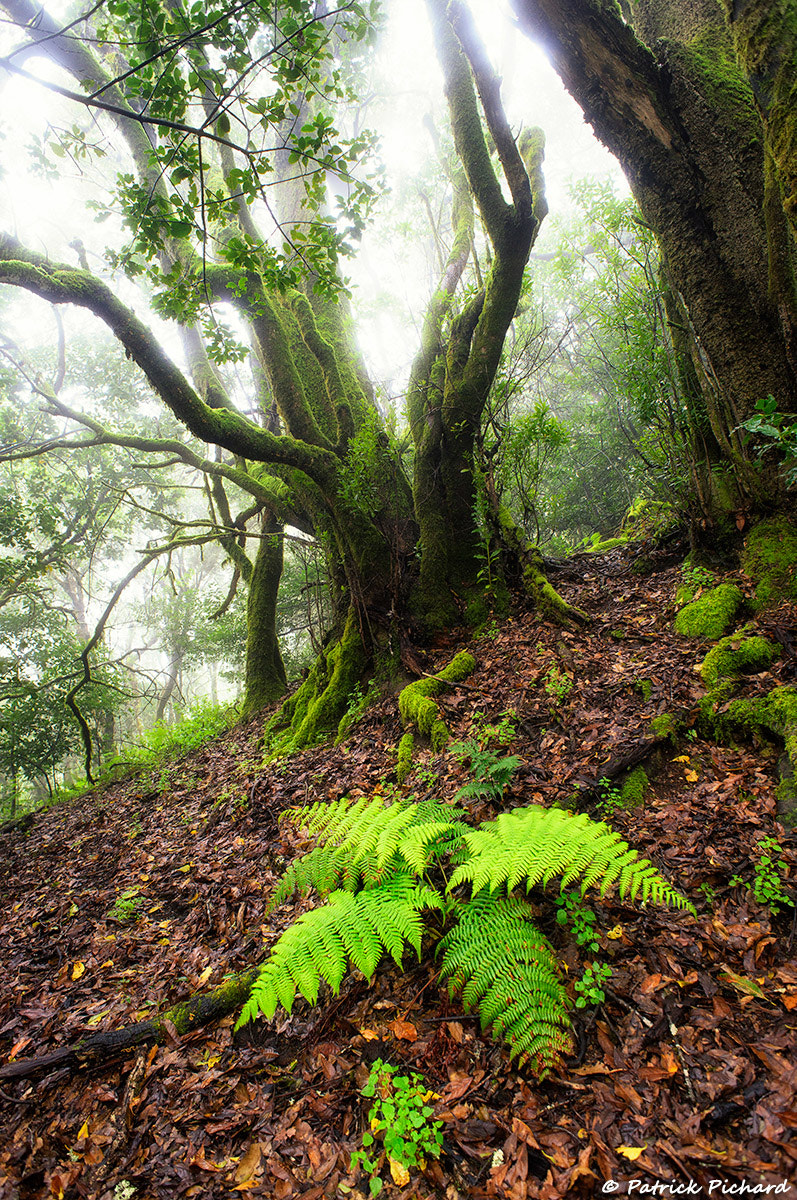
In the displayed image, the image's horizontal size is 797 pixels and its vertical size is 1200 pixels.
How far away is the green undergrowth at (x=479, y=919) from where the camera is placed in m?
1.81

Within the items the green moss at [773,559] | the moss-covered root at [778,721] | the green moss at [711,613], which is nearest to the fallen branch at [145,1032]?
the moss-covered root at [778,721]

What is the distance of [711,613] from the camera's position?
13.7 ft

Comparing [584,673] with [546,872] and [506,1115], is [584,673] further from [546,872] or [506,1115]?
[506,1115]

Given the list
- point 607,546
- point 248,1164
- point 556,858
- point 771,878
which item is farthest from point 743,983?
point 607,546

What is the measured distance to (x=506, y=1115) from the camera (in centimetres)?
171

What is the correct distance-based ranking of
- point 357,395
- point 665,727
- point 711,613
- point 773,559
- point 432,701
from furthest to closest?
1. point 357,395
2. point 432,701
3. point 711,613
4. point 773,559
5. point 665,727

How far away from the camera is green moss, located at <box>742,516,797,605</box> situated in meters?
3.86

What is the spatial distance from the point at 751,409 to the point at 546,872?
4188 millimetres

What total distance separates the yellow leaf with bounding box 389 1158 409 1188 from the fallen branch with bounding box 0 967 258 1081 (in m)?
1.17

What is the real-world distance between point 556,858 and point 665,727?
181 cm

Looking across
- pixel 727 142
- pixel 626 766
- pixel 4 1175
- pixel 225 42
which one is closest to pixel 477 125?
pixel 727 142

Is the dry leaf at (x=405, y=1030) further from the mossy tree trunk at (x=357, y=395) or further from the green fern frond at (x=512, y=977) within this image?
the mossy tree trunk at (x=357, y=395)

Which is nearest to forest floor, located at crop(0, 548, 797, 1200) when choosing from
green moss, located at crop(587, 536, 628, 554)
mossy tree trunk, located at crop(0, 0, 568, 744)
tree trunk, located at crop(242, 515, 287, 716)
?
mossy tree trunk, located at crop(0, 0, 568, 744)

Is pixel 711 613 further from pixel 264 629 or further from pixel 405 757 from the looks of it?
pixel 264 629
